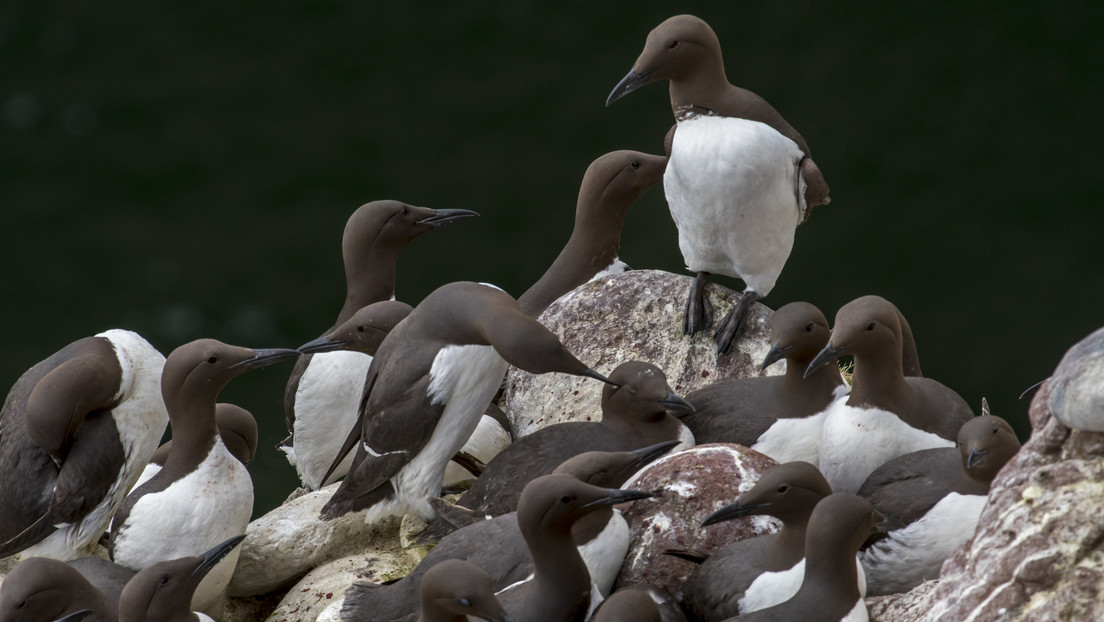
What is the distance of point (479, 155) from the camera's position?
16141 millimetres

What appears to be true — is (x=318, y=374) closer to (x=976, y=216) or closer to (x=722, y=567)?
(x=722, y=567)

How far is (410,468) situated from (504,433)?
862 mm

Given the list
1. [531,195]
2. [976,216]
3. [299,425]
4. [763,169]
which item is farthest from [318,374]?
[976,216]

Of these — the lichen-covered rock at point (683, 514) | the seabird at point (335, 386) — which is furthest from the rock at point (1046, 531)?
the seabird at point (335, 386)

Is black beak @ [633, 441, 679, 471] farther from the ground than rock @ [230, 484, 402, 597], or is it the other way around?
black beak @ [633, 441, 679, 471]

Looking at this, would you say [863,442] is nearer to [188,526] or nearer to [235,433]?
[188,526]

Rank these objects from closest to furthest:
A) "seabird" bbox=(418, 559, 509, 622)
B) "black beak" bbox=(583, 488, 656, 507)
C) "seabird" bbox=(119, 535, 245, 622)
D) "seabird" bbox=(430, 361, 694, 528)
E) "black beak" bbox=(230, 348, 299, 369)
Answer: "seabird" bbox=(418, 559, 509, 622) → "black beak" bbox=(583, 488, 656, 507) → "seabird" bbox=(119, 535, 245, 622) → "seabird" bbox=(430, 361, 694, 528) → "black beak" bbox=(230, 348, 299, 369)

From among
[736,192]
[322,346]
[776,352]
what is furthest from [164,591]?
[736,192]

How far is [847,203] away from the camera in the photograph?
15805mm

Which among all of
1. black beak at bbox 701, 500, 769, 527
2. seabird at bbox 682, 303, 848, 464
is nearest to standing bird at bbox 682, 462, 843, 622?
black beak at bbox 701, 500, 769, 527

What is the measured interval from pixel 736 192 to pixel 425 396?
166cm

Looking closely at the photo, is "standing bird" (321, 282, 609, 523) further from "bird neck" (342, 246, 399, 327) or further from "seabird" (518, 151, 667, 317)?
"seabird" (518, 151, 667, 317)

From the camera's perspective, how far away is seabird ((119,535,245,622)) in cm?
551

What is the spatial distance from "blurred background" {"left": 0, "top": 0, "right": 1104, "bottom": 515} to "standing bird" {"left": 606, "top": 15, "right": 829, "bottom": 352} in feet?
27.7
